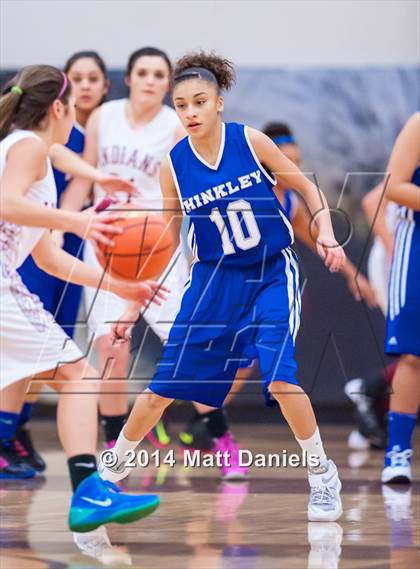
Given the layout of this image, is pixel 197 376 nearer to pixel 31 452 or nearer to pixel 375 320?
pixel 31 452

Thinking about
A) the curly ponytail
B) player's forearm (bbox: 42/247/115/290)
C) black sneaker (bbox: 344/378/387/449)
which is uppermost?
the curly ponytail

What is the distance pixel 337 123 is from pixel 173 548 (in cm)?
527

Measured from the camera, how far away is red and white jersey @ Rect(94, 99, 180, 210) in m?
7.71

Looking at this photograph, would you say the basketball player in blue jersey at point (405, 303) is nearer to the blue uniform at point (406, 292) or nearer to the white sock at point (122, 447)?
the blue uniform at point (406, 292)

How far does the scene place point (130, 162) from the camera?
777cm

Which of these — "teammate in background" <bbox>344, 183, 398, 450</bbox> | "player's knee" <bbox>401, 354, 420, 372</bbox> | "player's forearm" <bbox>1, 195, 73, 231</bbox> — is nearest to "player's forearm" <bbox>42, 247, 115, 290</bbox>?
"player's forearm" <bbox>1, 195, 73, 231</bbox>

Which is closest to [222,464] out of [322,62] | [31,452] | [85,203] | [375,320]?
[31,452]

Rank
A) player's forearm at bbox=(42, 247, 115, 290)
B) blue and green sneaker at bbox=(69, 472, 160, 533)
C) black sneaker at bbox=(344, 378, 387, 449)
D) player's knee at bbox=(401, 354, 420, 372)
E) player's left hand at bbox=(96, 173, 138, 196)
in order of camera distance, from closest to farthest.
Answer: blue and green sneaker at bbox=(69, 472, 160, 533) < player's forearm at bbox=(42, 247, 115, 290) < player's knee at bbox=(401, 354, 420, 372) < player's left hand at bbox=(96, 173, 138, 196) < black sneaker at bbox=(344, 378, 387, 449)

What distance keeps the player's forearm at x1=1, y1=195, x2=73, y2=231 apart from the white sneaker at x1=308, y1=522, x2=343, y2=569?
142 cm

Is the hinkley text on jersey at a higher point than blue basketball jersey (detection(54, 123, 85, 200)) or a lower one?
higher

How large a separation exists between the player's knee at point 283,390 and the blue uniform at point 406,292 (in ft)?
5.21

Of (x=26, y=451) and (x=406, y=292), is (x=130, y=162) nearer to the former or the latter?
(x=26, y=451)

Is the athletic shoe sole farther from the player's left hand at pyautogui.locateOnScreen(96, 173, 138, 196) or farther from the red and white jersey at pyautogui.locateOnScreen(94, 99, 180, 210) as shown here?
the red and white jersey at pyautogui.locateOnScreen(94, 99, 180, 210)

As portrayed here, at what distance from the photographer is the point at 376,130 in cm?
957
